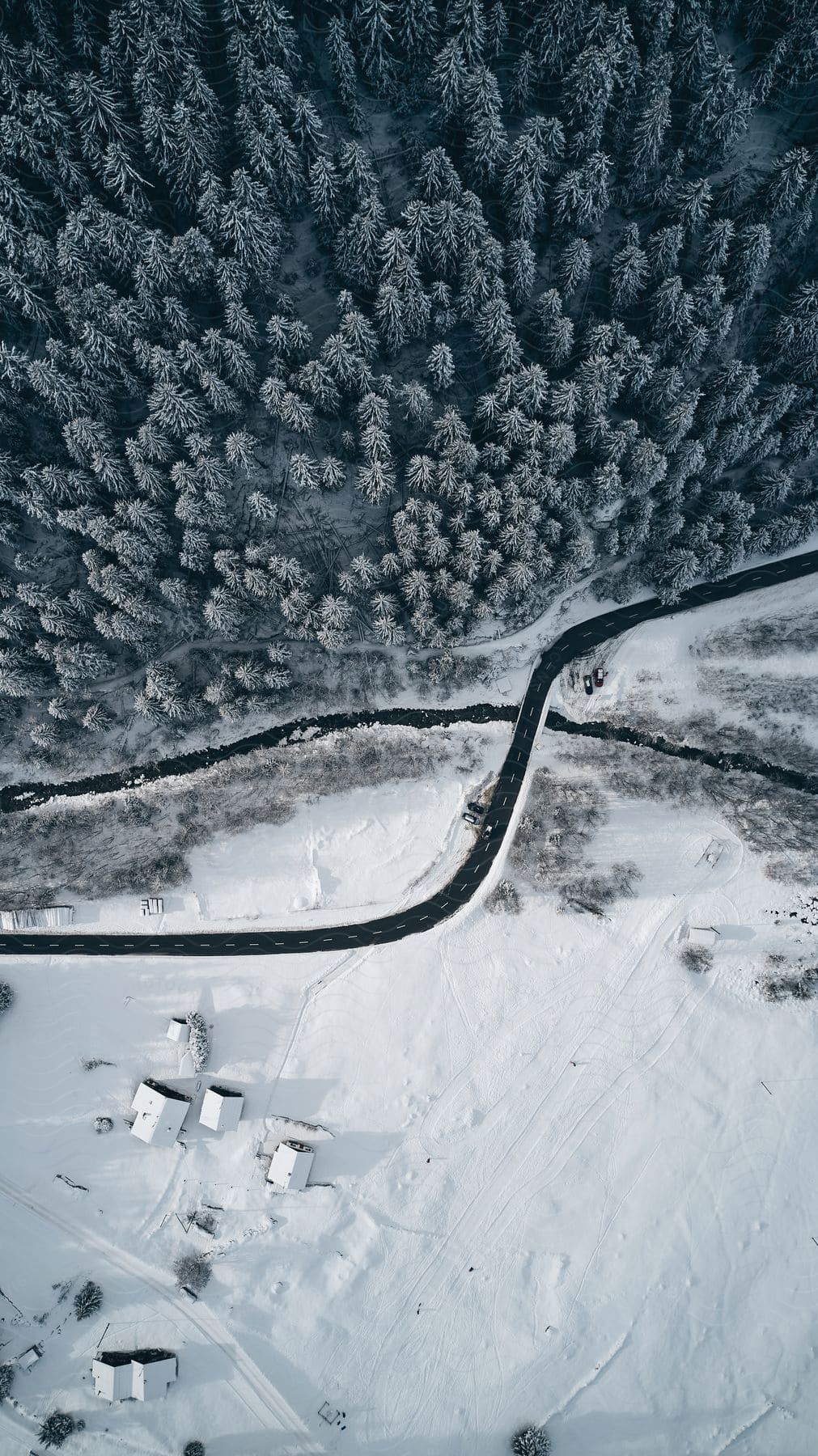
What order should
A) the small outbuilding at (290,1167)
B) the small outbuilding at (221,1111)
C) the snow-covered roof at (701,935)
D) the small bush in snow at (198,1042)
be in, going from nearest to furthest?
the small outbuilding at (290,1167) → the small outbuilding at (221,1111) → the small bush in snow at (198,1042) → the snow-covered roof at (701,935)

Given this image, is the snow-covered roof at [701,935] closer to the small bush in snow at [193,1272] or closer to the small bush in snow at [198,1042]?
the small bush in snow at [198,1042]

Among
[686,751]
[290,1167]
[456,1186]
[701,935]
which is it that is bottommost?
[456,1186]

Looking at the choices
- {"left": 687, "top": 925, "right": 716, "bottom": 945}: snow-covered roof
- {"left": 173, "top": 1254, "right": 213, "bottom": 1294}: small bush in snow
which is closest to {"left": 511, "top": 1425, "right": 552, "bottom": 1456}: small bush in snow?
{"left": 173, "top": 1254, "right": 213, "bottom": 1294}: small bush in snow

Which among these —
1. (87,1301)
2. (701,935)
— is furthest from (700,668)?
(87,1301)

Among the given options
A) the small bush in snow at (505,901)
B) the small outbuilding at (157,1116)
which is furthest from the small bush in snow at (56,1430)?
the small bush in snow at (505,901)

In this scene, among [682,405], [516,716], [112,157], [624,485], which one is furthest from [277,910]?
[112,157]

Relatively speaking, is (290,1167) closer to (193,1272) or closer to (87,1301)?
(193,1272)

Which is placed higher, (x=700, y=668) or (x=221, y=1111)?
(x=700, y=668)
